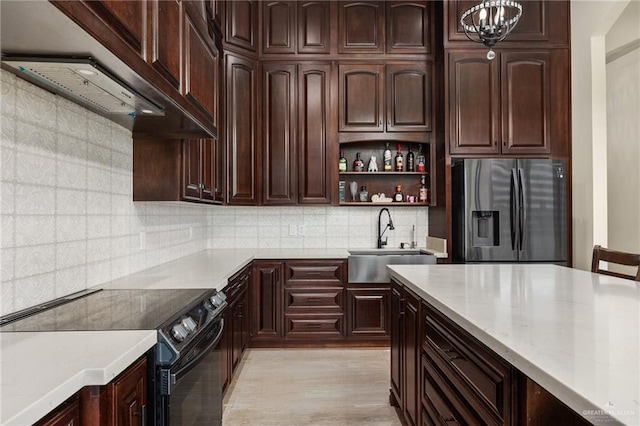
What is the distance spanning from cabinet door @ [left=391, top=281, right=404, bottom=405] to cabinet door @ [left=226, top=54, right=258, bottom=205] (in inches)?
74.8

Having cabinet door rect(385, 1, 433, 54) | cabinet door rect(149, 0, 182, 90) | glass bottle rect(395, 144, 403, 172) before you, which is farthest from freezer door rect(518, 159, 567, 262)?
cabinet door rect(149, 0, 182, 90)

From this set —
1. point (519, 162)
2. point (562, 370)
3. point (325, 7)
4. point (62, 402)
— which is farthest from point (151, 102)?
point (519, 162)

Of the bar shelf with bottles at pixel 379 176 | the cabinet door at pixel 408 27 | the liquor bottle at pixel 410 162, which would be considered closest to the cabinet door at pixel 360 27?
the cabinet door at pixel 408 27

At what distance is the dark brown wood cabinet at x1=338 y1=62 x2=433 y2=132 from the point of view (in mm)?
3891

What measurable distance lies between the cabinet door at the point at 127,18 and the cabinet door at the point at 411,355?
158 centimetres

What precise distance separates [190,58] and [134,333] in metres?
1.40

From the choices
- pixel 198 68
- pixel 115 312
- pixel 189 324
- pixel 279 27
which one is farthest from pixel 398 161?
pixel 115 312

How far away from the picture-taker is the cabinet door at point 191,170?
8.11 ft

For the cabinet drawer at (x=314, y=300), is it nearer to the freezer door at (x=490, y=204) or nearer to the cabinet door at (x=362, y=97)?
the freezer door at (x=490, y=204)

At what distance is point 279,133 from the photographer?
386cm

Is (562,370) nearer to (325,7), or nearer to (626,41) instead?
(325,7)

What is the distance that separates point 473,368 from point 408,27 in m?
3.53

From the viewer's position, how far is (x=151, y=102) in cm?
171

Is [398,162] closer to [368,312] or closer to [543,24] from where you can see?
[368,312]
